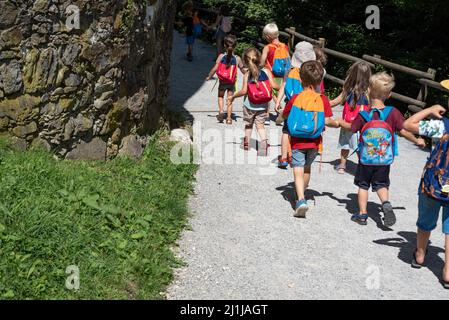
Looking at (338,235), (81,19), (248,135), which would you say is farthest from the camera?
(248,135)

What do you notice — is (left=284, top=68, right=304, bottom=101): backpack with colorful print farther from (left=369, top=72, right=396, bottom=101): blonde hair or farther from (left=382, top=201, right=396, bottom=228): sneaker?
(left=382, top=201, right=396, bottom=228): sneaker

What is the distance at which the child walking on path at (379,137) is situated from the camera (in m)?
6.43

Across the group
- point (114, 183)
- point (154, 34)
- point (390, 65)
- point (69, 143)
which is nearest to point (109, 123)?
point (69, 143)

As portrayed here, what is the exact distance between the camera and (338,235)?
6461 millimetres

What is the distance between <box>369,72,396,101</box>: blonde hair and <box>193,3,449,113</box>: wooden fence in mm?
598

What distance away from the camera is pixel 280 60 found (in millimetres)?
10281

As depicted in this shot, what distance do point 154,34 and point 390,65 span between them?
5469 millimetres

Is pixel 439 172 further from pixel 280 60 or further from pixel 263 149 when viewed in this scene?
pixel 280 60

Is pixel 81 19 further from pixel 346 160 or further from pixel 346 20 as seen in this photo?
pixel 346 20

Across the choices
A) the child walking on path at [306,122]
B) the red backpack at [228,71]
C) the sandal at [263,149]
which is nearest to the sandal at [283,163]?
the sandal at [263,149]

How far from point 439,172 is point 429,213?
45 centimetres

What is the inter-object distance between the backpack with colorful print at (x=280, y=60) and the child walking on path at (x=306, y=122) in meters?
3.53

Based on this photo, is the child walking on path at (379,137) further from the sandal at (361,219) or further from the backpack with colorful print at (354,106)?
the backpack with colorful print at (354,106)

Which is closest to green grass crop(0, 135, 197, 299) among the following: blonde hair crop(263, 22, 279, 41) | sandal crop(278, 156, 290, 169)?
sandal crop(278, 156, 290, 169)
